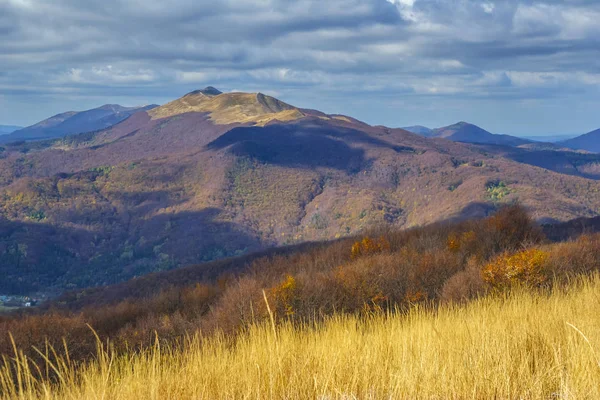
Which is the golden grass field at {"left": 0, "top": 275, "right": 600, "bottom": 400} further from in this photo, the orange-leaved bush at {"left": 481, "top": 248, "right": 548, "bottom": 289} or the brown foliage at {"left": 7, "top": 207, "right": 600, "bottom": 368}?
the orange-leaved bush at {"left": 481, "top": 248, "right": 548, "bottom": 289}

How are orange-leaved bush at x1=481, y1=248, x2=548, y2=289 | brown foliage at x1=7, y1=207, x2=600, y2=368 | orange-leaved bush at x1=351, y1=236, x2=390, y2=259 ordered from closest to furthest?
orange-leaved bush at x1=481, y1=248, x2=548, y2=289 < brown foliage at x1=7, y1=207, x2=600, y2=368 < orange-leaved bush at x1=351, y1=236, x2=390, y2=259

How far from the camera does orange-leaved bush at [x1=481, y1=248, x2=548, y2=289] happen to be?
1570 centimetres

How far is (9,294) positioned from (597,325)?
691 feet

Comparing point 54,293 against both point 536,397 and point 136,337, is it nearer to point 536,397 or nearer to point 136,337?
point 136,337

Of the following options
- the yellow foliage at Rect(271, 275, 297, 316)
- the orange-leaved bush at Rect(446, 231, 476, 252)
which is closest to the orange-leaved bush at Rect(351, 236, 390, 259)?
the orange-leaved bush at Rect(446, 231, 476, 252)

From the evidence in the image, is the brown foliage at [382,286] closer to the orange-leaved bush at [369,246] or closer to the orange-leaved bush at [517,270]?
the orange-leaved bush at [517,270]

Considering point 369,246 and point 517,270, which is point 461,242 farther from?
point 517,270

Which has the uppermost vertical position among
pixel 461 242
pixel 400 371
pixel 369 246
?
pixel 400 371

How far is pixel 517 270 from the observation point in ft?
53.8

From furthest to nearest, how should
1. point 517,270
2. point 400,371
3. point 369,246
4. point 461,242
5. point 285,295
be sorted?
point 369,246 → point 461,242 → point 285,295 → point 517,270 → point 400,371

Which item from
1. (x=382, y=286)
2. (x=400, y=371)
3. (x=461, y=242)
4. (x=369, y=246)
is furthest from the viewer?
(x=369, y=246)

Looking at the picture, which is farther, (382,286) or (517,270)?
(382,286)

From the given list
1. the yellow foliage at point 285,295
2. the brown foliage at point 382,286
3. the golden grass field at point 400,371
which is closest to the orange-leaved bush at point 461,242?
the brown foliage at point 382,286

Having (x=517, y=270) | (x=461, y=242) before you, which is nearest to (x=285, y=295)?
(x=517, y=270)
